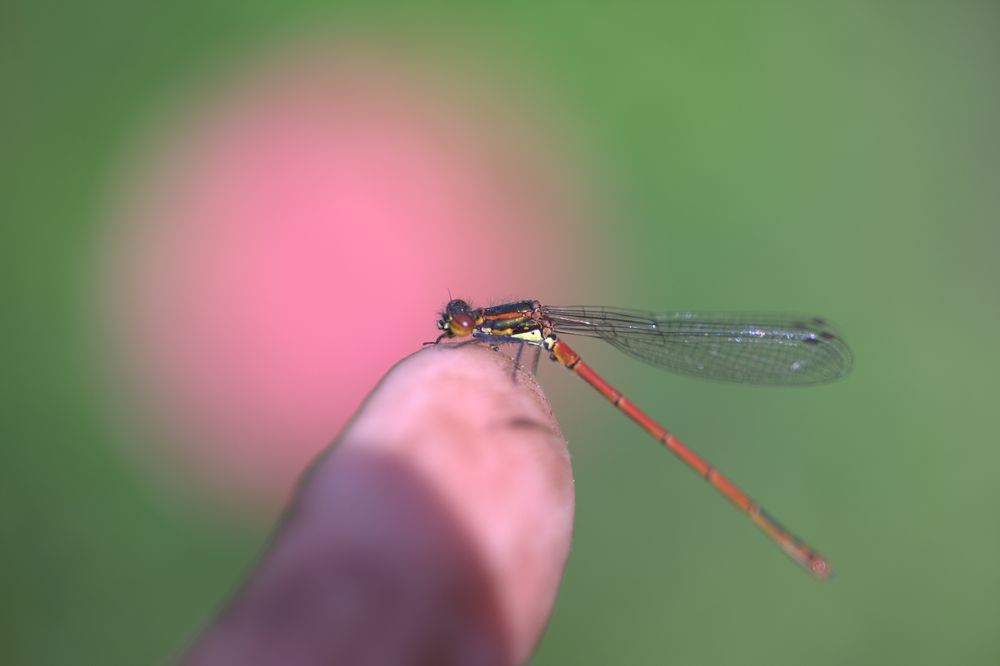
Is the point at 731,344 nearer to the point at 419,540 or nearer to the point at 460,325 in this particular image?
the point at 460,325

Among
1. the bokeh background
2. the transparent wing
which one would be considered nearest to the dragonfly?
the transparent wing

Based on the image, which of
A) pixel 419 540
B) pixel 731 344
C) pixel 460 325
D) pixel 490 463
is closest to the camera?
pixel 419 540

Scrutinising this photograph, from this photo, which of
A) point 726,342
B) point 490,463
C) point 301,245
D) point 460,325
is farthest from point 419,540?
point 301,245

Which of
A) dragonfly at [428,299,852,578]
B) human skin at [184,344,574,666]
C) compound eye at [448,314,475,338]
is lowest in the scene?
human skin at [184,344,574,666]

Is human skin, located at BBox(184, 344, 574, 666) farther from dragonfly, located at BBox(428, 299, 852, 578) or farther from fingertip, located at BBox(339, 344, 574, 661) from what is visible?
dragonfly, located at BBox(428, 299, 852, 578)

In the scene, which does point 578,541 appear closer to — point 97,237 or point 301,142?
point 301,142
